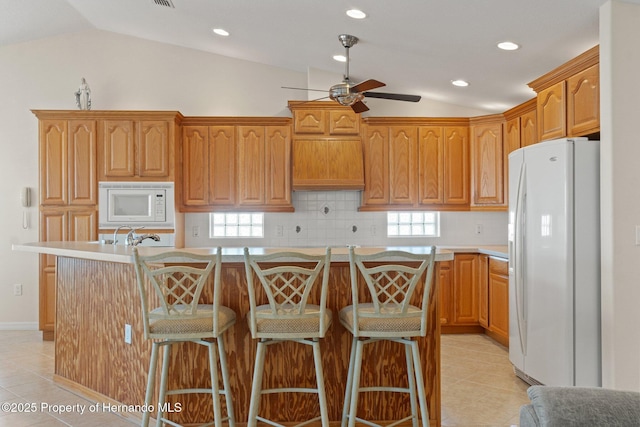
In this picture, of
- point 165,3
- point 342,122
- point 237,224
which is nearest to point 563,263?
point 342,122

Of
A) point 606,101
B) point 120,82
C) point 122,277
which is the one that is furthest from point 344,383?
point 120,82

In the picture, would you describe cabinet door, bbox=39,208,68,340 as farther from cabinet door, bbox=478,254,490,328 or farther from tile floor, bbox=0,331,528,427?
cabinet door, bbox=478,254,490,328

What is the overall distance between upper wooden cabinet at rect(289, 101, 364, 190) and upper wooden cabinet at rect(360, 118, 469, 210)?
19 cm

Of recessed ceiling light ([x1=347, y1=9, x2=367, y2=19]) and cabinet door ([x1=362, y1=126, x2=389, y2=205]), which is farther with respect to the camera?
cabinet door ([x1=362, y1=126, x2=389, y2=205])

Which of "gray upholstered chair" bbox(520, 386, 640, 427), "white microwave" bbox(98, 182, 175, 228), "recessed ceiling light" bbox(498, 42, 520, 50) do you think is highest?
"recessed ceiling light" bbox(498, 42, 520, 50)

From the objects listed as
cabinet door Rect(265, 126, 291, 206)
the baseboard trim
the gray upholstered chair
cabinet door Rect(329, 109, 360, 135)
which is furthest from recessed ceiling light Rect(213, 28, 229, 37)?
the gray upholstered chair

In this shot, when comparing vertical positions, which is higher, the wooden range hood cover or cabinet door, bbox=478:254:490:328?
the wooden range hood cover

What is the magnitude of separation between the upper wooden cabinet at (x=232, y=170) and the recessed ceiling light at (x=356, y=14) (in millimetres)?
1911

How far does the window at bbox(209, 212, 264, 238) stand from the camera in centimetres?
552

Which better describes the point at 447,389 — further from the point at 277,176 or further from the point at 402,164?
the point at 277,176

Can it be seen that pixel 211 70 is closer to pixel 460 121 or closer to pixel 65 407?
pixel 460 121

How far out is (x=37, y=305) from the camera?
5.28 metres

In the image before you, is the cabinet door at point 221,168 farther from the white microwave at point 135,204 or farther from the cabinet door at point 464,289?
the cabinet door at point 464,289

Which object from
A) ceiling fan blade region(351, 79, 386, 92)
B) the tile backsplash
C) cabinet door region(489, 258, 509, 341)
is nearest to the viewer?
ceiling fan blade region(351, 79, 386, 92)
